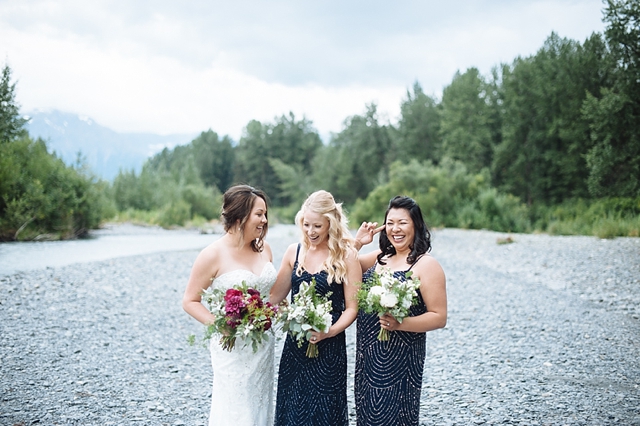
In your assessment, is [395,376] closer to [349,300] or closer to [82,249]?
[349,300]

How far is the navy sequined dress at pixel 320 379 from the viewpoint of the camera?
3699 millimetres

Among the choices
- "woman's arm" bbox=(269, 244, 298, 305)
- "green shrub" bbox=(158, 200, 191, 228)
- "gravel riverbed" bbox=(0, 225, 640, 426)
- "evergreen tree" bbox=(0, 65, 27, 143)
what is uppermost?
"evergreen tree" bbox=(0, 65, 27, 143)

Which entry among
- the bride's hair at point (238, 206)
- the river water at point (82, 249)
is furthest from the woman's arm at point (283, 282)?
the river water at point (82, 249)

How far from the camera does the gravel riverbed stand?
18.9 feet

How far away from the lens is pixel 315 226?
3664 millimetres

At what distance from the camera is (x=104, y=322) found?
32.0 feet

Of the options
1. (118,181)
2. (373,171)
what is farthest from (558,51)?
(118,181)

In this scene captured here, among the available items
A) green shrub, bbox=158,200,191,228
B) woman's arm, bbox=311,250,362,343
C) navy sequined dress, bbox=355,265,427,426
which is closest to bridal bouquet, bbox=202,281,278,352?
woman's arm, bbox=311,250,362,343

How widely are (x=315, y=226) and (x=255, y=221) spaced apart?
0.45 meters

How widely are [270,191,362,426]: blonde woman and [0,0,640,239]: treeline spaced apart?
565 inches

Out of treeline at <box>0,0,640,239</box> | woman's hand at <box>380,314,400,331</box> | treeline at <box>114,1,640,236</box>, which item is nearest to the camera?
woman's hand at <box>380,314,400,331</box>

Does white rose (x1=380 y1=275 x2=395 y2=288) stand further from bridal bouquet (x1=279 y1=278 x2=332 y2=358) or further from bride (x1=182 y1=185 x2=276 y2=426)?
bride (x1=182 y1=185 x2=276 y2=426)

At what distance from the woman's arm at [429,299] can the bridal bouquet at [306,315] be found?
464 mm

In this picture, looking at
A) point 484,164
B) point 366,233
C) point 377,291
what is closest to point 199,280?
point 377,291
